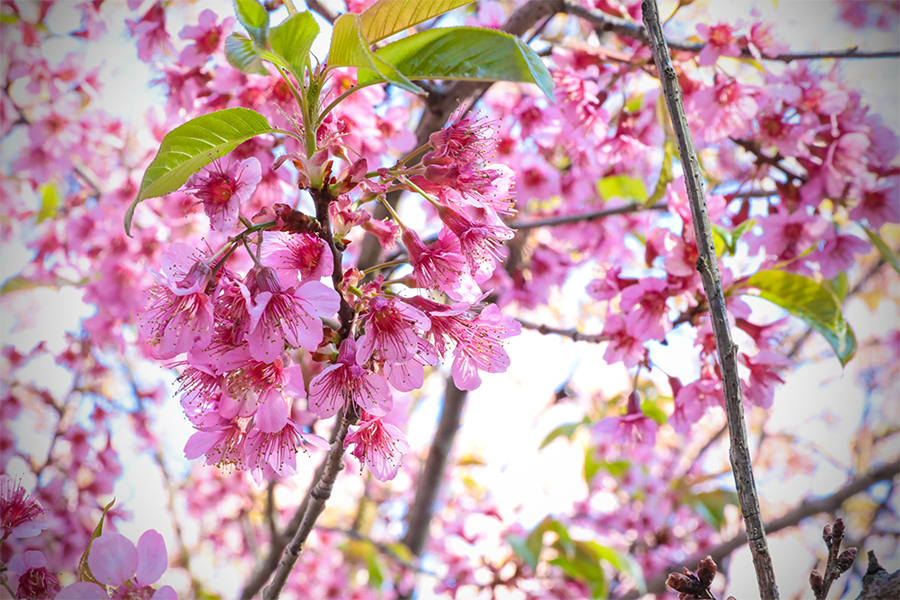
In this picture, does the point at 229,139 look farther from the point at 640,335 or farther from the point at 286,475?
the point at 640,335

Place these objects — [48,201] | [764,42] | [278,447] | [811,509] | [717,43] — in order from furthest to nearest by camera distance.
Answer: [48,201], [811,509], [764,42], [717,43], [278,447]

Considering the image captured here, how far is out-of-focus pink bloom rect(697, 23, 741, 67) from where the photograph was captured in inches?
58.5

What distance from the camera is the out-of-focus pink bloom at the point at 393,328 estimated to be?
742 mm

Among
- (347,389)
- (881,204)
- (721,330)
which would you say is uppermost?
(881,204)

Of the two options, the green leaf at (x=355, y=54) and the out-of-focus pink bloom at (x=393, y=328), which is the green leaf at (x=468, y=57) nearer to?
the green leaf at (x=355, y=54)

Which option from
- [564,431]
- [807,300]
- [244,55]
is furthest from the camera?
[564,431]

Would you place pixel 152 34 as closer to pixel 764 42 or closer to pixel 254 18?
pixel 254 18

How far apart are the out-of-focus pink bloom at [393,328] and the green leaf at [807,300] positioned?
832 millimetres

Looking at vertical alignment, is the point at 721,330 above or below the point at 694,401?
below

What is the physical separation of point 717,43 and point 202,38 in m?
1.32

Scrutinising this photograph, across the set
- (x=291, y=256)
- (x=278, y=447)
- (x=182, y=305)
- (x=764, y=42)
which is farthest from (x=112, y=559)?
(x=764, y=42)

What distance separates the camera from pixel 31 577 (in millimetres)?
803

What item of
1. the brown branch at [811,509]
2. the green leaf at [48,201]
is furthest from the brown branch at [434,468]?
the green leaf at [48,201]

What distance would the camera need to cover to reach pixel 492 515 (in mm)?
2529
